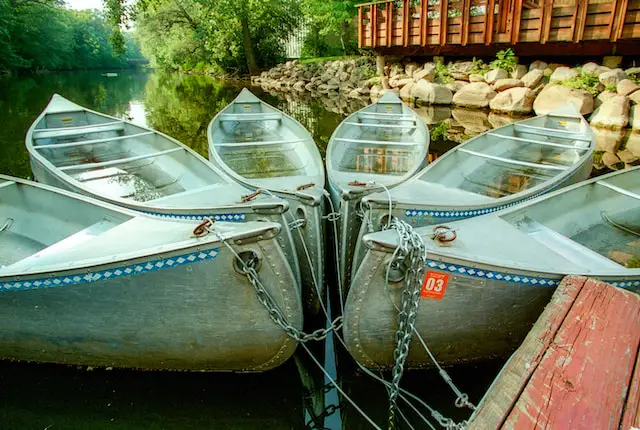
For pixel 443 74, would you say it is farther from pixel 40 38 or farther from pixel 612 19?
pixel 40 38

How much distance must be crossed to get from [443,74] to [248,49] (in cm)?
1600

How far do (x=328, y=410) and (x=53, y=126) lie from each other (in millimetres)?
7522

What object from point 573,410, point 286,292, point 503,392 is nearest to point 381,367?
point 286,292

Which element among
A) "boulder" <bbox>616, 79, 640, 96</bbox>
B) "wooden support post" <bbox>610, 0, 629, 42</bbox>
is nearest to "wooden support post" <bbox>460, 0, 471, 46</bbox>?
"wooden support post" <bbox>610, 0, 629, 42</bbox>

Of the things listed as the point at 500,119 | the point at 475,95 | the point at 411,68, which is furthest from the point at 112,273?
the point at 411,68

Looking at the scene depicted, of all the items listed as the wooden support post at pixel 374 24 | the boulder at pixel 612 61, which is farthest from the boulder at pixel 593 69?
the wooden support post at pixel 374 24

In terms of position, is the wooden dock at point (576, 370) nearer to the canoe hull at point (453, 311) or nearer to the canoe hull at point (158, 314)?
the canoe hull at point (453, 311)

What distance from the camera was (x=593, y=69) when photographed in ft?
40.9

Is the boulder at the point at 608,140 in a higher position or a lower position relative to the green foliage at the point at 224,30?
lower

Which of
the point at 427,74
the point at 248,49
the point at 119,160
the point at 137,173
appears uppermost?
the point at 248,49

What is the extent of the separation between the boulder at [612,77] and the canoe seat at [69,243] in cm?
1312

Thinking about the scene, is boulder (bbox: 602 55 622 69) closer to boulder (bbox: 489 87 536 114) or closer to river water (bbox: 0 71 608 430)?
boulder (bbox: 489 87 536 114)

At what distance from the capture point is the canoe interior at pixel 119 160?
210 inches

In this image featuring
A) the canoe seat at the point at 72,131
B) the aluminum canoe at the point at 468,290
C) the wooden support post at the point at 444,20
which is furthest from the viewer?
the wooden support post at the point at 444,20
